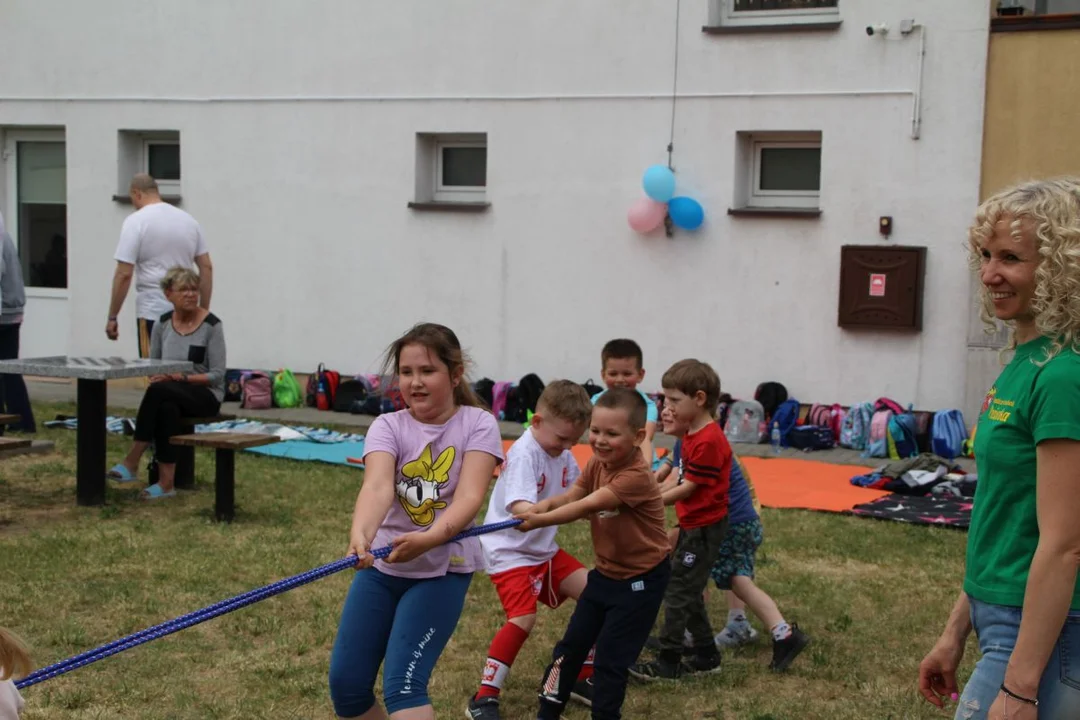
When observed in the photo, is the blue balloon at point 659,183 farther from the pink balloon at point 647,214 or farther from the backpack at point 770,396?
the backpack at point 770,396

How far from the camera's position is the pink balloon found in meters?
12.1

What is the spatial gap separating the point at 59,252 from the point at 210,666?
11.1 metres

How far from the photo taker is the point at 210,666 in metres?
5.31

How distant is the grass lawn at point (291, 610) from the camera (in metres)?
4.98

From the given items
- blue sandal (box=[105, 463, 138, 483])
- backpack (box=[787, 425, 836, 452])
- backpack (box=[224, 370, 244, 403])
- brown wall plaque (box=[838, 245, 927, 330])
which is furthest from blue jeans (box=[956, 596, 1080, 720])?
backpack (box=[224, 370, 244, 403])

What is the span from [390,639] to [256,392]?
983cm

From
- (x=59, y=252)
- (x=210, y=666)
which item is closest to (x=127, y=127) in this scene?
(x=59, y=252)

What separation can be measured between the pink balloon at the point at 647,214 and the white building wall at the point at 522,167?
0.24 meters

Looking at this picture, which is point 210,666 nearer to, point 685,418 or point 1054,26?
point 685,418

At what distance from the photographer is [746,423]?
457 inches

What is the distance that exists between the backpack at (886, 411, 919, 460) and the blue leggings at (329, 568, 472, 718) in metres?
7.65

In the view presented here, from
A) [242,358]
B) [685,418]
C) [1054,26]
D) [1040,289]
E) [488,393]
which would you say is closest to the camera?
[1040,289]

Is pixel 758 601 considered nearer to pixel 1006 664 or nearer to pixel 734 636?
pixel 734 636

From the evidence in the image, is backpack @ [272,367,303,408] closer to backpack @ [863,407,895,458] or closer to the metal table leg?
the metal table leg
